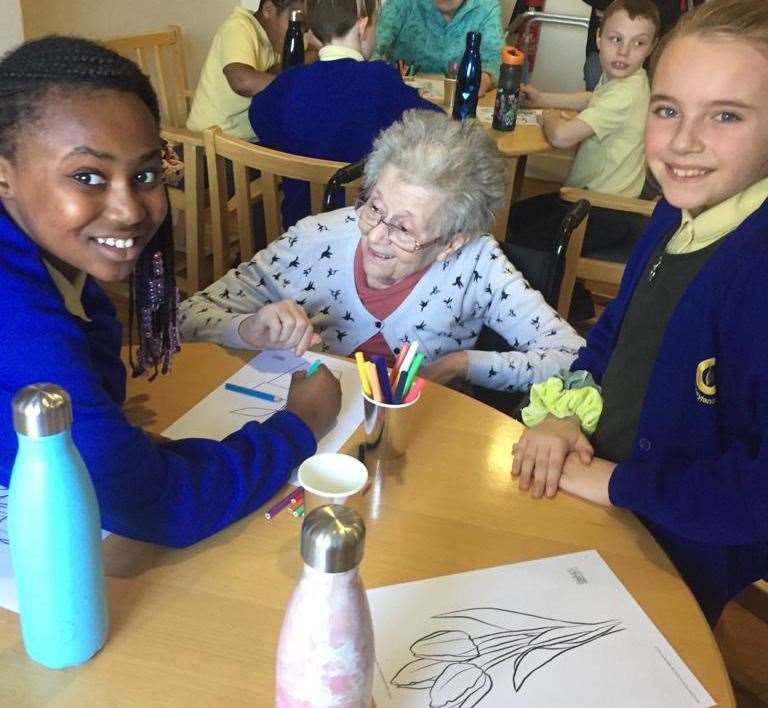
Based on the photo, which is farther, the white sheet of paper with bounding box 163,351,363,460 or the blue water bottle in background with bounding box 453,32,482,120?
the blue water bottle in background with bounding box 453,32,482,120

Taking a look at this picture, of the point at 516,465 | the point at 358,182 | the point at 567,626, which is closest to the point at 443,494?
the point at 516,465

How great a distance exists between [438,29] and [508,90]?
52.1 inches

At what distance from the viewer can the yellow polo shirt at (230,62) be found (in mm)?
3217

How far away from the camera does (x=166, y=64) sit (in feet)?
12.2

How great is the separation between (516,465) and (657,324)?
0.33 metres

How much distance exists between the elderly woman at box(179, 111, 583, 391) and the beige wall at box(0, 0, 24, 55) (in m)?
1.28

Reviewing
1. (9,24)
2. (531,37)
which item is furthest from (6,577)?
(531,37)

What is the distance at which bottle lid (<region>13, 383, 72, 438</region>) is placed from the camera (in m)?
0.57

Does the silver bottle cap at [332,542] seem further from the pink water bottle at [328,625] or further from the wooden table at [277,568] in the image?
the wooden table at [277,568]

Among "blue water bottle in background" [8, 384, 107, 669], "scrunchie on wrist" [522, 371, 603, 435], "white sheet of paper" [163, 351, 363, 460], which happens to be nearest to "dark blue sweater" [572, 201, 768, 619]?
"scrunchie on wrist" [522, 371, 603, 435]

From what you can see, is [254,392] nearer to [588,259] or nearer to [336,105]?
[336,105]

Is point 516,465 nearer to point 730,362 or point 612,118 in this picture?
point 730,362

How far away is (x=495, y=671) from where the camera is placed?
76 cm

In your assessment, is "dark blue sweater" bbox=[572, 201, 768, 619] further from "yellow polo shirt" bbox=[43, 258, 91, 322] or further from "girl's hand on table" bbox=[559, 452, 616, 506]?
"yellow polo shirt" bbox=[43, 258, 91, 322]
